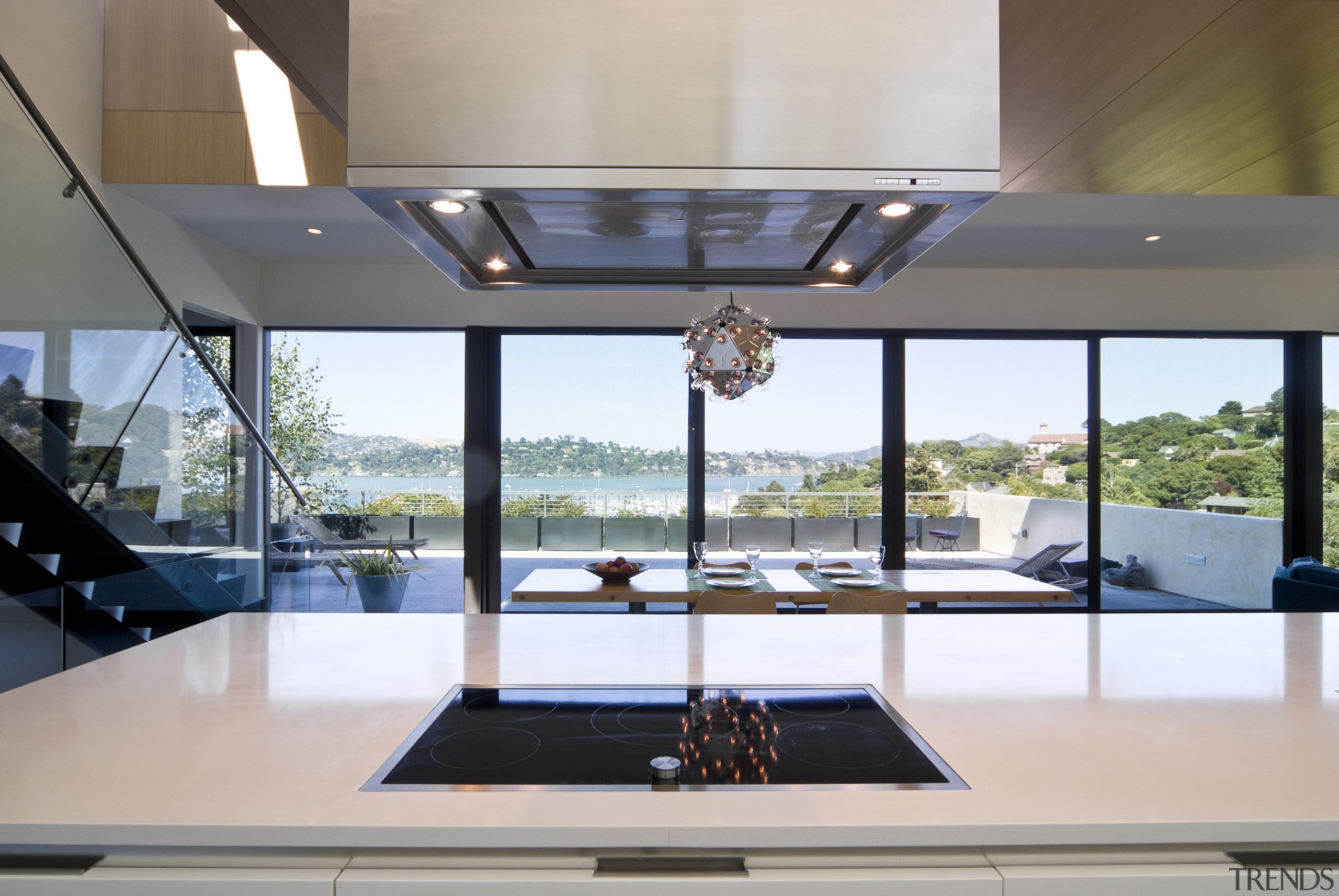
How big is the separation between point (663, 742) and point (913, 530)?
503 cm

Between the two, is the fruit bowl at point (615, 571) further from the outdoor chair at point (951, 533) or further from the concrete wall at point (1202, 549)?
the concrete wall at point (1202, 549)

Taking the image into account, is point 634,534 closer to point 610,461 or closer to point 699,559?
point 610,461

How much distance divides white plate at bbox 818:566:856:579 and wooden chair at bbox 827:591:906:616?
24.3 inches

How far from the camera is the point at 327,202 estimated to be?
426 centimetres

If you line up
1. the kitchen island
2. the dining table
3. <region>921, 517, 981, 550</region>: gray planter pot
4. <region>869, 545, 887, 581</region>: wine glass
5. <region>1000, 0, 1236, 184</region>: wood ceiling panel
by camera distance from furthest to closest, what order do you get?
<region>921, 517, 981, 550</region>: gray planter pot, <region>869, 545, 887, 581</region>: wine glass, the dining table, <region>1000, 0, 1236, 184</region>: wood ceiling panel, the kitchen island

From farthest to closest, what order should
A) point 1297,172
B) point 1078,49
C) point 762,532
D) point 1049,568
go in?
point 762,532
point 1049,568
point 1297,172
point 1078,49

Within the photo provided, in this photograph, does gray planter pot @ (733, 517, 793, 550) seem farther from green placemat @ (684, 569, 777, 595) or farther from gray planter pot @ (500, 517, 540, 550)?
green placemat @ (684, 569, 777, 595)

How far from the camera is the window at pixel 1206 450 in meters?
5.86

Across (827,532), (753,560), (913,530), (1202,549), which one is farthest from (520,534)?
(1202,549)

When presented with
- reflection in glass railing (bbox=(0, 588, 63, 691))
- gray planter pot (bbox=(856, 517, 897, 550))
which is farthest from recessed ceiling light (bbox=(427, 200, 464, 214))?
gray planter pot (bbox=(856, 517, 897, 550))

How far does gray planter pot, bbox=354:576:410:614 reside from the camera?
5246mm

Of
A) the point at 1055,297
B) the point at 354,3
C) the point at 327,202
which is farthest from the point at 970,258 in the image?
the point at 354,3

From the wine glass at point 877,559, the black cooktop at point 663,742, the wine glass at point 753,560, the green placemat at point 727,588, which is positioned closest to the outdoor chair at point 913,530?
the wine glass at point 877,559

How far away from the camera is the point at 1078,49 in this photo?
4.47 ft
